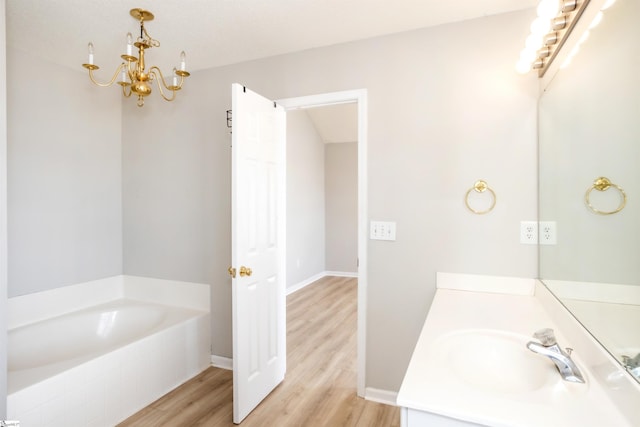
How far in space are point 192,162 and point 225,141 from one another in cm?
37

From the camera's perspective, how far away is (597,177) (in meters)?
1.09

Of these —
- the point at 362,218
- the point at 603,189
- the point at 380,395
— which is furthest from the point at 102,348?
the point at 603,189

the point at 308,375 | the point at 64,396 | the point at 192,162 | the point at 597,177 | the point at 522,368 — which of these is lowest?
the point at 308,375

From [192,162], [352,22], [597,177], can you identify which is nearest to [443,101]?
[352,22]

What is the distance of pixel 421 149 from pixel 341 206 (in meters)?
4.07

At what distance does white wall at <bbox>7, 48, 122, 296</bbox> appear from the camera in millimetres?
2422

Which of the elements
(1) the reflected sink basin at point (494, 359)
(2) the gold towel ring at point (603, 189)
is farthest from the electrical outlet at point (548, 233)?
(1) the reflected sink basin at point (494, 359)

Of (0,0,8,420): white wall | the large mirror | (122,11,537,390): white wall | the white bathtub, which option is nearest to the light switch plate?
(122,11,537,390): white wall

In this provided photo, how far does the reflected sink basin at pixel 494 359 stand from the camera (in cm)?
114

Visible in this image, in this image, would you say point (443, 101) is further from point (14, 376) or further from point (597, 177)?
point (14, 376)

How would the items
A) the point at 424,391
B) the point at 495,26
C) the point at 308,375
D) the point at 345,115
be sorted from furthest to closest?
the point at 345,115, the point at 308,375, the point at 495,26, the point at 424,391

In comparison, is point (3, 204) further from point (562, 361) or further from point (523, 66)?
point (523, 66)

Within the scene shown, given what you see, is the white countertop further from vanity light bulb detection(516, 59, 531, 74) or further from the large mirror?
vanity light bulb detection(516, 59, 531, 74)

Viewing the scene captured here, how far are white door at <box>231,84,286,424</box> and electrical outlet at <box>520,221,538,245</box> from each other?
155cm
